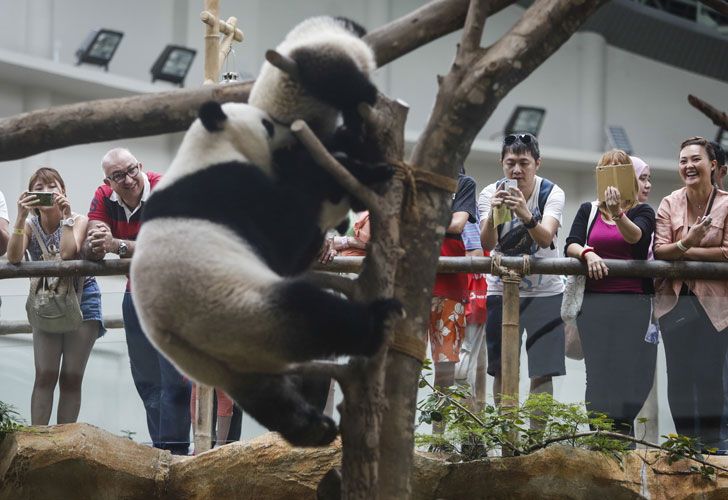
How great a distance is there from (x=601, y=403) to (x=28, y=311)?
122 inches

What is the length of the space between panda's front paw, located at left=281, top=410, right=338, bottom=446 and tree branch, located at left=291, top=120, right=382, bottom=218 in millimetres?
656

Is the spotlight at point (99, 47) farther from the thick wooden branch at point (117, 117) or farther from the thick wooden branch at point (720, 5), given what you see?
the thick wooden branch at point (720, 5)

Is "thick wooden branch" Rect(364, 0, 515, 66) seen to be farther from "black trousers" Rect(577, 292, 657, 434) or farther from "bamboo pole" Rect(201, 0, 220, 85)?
"bamboo pole" Rect(201, 0, 220, 85)

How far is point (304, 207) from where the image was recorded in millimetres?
3248

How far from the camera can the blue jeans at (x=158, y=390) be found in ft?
18.1

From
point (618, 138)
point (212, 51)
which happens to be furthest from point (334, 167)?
point (618, 138)

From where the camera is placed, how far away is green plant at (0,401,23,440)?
5.34m

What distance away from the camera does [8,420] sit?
5.40 m

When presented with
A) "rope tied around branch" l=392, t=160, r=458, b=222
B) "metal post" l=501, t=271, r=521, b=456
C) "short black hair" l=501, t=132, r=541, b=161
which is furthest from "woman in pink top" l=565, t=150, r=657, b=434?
"rope tied around branch" l=392, t=160, r=458, b=222

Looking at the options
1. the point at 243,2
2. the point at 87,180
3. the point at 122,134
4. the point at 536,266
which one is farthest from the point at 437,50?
the point at 122,134

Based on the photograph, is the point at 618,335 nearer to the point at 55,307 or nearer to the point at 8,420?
the point at 55,307

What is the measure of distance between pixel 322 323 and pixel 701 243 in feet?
10.5

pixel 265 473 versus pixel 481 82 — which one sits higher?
pixel 481 82

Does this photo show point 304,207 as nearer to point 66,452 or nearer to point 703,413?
point 66,452
